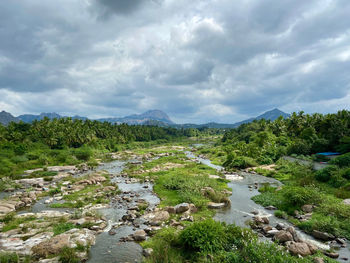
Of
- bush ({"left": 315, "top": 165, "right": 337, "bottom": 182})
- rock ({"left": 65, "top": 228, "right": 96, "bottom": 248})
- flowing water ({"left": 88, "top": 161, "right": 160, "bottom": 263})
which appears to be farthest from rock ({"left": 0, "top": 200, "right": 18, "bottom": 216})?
bush ({"left": 315, "top": 165, "right": 337, "bottom": 182})

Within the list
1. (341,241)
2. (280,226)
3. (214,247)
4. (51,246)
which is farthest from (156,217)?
(341,241)

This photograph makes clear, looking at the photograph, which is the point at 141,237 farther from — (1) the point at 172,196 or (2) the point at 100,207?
(1) the point at 172,196

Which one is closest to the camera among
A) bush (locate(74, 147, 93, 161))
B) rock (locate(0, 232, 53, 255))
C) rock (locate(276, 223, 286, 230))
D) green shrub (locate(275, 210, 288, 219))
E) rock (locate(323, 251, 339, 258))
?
rock (locate(323, 251, 339, 258))

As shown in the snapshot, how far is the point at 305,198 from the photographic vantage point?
2445 cm

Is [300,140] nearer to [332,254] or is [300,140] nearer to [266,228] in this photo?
[266,228]

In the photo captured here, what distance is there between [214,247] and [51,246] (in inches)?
502

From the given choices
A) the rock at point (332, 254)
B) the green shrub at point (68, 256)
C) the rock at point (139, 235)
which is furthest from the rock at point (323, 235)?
the green shrub at point (68, 256)

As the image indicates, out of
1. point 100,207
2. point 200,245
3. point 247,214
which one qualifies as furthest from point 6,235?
point 247,214

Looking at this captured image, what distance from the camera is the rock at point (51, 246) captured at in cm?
1510

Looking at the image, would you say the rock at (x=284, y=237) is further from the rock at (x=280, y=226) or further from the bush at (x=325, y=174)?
the bush at (x=325, y=174)

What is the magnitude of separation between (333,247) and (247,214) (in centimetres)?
869

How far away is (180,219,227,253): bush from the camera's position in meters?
14.2

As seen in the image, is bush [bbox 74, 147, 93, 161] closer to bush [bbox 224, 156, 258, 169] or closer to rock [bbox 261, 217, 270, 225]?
bush [bbox 224, 156, 258, 169]

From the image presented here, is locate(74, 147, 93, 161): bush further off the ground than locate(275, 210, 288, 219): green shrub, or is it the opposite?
locate(74, 147, 93, 161): bush
